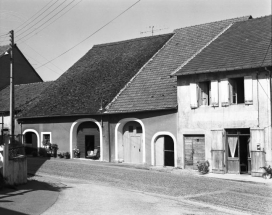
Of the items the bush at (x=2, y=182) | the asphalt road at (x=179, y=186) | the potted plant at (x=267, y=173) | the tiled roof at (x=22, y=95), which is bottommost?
the asphalt road at (x=179, y=186)

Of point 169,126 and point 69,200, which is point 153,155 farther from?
point 69,200

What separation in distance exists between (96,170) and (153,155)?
3.98 m

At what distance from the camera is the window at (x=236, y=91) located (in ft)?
67.9

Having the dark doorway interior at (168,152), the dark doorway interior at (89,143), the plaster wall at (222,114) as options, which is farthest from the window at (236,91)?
the dark doorway interior at (89,143)

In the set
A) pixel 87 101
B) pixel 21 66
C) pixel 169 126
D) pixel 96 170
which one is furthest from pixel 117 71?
pixel 21 66

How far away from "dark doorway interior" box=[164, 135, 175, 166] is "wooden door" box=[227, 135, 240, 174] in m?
3.96

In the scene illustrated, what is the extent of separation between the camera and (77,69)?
33.2 metres

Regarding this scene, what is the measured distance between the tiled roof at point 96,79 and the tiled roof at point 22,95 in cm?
224

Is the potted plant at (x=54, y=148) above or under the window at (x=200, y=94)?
under

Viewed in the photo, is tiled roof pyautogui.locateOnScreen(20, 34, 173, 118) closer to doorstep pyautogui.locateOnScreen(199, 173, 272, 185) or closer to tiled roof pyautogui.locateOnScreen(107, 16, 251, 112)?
tiled roof pyautogui.locateOnScreen(107, 16, 251, 112)

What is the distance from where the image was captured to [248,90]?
19875mm

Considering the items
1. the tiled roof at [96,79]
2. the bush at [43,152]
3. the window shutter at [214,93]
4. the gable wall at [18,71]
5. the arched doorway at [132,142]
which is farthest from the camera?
the gable wall at [18,71]

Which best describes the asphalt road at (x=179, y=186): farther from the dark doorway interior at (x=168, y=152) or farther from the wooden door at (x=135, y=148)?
the wooden door at (x=135, y=148)

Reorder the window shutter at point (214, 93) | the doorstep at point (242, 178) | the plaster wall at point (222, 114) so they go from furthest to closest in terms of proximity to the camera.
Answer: the window shutter at point (214, 93)
the plaster wall at point (222, 114)
the doorstep at point (242, 178)
